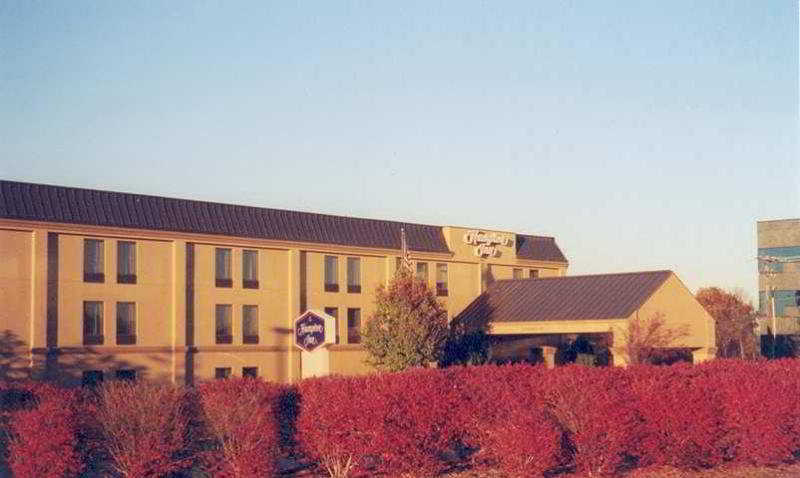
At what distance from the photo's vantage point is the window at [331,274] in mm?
57438

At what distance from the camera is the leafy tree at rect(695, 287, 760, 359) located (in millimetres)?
78812

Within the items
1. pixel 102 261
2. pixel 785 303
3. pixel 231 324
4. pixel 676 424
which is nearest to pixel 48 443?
pixel 676 424

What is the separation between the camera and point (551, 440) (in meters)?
18.7

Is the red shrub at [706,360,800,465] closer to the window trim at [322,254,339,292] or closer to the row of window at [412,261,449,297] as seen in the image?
the window trim at [322,254,339,292]

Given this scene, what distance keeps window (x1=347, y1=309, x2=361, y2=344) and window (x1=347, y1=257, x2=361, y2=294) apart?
1194 mm

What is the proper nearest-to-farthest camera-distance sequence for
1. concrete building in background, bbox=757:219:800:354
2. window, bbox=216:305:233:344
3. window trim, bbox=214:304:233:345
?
window trim, bbox=214:304:233:345 < window, bbox=216:305:233:344 < concrete building in background, bbox=757:219:800:354

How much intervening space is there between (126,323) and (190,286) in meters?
3.78

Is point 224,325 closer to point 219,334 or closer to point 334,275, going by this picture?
point 219,334

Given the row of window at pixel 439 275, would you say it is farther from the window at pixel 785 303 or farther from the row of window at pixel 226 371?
the window at pixel 785 303

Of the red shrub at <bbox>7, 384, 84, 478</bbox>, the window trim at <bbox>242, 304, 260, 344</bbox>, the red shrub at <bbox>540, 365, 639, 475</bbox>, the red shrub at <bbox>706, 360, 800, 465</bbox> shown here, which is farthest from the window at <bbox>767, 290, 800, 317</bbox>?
the red shrub at <bbox>7, 384, 84, 478</bbox>

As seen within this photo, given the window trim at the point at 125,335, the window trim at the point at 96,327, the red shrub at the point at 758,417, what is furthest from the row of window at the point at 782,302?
the red shrub at the point at 758,417

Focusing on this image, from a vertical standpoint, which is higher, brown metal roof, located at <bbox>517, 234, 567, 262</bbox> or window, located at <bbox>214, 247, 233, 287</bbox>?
brown metal roof, located at <bbox>517, 234, 567, 262</bbox>

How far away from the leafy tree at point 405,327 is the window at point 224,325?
22.3ft

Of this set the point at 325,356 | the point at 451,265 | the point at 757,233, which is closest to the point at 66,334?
the point at 325,356
